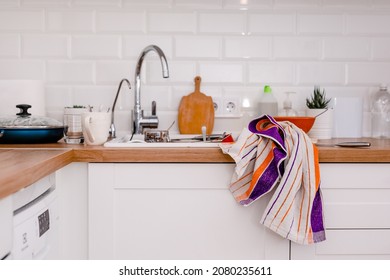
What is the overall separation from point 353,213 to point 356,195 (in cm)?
5

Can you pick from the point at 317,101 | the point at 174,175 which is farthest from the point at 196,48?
Answer: the point at 174,175

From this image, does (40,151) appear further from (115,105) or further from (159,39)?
(159,39)

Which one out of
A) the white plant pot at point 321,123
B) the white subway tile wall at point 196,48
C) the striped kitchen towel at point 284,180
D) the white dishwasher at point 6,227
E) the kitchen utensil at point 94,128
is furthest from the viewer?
the white subway tile wall at point 196,48

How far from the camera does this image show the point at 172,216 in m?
1.36

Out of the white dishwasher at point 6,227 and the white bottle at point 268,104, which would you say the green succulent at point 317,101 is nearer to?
the white bottle at point 268,104

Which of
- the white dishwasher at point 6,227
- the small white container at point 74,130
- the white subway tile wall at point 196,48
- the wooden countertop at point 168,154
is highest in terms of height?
the white subway tile wall at point 196,48

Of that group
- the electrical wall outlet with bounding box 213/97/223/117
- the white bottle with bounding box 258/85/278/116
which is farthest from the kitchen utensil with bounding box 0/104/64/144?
the white bottle with bounding box 258/85/278/116

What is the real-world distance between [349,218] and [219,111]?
29.7 inches

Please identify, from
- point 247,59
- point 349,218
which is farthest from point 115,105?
point 349,218

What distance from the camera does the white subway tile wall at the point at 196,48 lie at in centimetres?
190

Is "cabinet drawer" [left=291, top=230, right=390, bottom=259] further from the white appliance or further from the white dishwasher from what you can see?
the white dishwasher

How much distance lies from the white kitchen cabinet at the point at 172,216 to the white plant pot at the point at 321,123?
56 cm

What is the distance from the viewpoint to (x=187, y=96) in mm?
1906

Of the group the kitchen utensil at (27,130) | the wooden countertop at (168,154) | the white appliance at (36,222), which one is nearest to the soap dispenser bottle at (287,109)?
the wooden countertop at (168,154)
